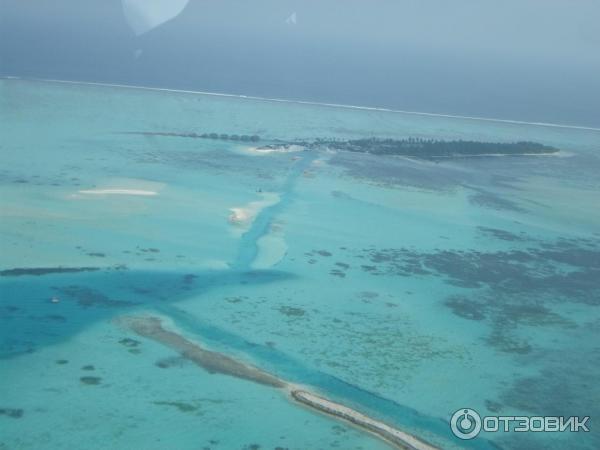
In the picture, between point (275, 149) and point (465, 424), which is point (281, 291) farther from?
point (275, 149)

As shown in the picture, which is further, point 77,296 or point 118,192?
point 118,192

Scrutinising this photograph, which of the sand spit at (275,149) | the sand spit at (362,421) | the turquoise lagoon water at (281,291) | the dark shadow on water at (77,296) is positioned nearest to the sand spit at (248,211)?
the turquoise lagoon water at (281,291)

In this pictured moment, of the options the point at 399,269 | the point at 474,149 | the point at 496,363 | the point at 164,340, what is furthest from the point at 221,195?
the point at 474,149

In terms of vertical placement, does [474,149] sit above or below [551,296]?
above

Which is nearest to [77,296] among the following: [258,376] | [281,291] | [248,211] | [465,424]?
[281,291]

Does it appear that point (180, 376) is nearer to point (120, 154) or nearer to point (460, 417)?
point (460, 417)

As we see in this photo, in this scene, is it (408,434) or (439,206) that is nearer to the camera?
(408,434)

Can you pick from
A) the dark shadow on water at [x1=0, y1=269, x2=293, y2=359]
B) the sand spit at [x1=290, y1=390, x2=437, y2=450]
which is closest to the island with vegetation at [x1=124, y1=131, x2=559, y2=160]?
the dark shadow on water at [x1=0, y1=269, x2=293, y2=359]

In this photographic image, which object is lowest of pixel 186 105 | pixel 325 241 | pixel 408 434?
pixel 408 434
